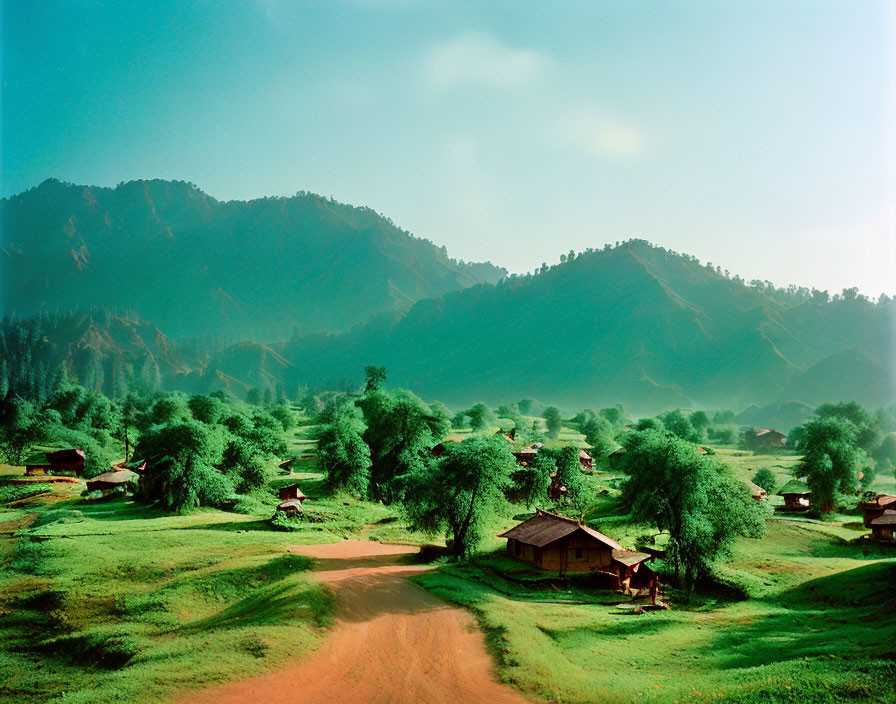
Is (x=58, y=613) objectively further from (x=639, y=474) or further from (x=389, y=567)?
(x=639, y=474)

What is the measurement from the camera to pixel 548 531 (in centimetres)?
4000

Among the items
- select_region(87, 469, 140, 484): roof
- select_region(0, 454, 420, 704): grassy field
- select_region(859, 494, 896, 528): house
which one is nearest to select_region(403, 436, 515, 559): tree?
select_region(0, 454, 420, 704): grassy field

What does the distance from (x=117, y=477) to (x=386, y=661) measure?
187ft

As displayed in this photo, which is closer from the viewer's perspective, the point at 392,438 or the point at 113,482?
the point at 113,482

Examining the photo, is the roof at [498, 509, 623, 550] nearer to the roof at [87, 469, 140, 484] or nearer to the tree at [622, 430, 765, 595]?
the tree at [622, 430, 765, 595]

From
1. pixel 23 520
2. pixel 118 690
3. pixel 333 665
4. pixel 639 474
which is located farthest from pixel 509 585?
pixel 23 520

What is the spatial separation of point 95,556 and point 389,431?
39645mm

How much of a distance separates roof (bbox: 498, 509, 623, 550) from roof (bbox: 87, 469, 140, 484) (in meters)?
51.3

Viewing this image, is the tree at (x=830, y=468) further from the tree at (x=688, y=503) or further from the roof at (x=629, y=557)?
the roof at (x=629, y=557)

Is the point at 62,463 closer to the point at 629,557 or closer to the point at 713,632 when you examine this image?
the point at 629,557

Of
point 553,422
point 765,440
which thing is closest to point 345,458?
point 553,422

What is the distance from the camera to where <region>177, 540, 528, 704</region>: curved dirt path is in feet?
67.2

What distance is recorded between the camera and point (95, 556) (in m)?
34.5

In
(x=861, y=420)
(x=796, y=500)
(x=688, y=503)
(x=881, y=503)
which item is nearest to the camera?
(x=688, y=503)
